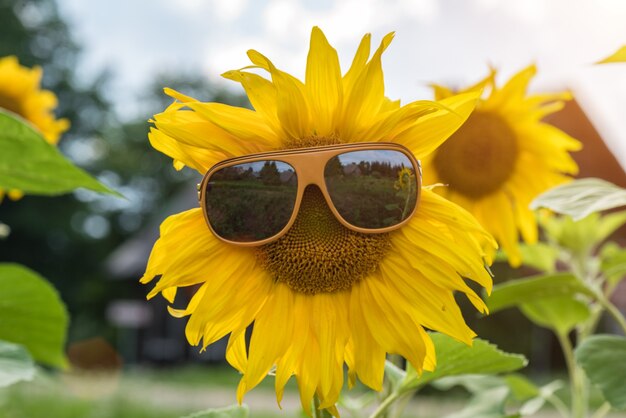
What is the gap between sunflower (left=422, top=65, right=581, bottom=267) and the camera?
3.72ft

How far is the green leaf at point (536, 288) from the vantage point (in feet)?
3.07

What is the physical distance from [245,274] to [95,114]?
17092mm

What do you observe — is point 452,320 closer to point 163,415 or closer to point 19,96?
point 19,96

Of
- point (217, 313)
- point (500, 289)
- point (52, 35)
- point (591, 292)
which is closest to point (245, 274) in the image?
point (217, 313)

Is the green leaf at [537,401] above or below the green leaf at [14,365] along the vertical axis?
below

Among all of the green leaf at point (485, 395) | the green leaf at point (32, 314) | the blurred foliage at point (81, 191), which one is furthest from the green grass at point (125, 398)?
the blurred foliage at point (81, 191)

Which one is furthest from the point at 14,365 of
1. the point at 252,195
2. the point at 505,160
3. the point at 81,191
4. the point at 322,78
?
the point at 81,191

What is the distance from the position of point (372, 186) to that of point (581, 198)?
0.92 feet

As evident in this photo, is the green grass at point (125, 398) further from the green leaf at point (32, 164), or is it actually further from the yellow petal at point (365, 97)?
the yellow petal at point (365, 97)

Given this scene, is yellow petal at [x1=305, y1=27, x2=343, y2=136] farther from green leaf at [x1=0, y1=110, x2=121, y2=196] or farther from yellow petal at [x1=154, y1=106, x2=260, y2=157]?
green leaf at [x1=0, y1=110, x2=121, y2=196]

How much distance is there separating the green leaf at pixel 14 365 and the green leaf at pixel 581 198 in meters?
0.55

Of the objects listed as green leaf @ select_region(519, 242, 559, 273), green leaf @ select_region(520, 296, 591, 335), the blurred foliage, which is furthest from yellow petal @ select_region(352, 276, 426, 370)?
the blurred foliage

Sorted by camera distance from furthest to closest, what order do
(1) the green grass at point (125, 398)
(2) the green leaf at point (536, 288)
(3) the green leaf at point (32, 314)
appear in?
(1) the green grass at point (125, 398) < (3) the green leaf at point (32, 314) < (2) the green leaf at point (536, 288)

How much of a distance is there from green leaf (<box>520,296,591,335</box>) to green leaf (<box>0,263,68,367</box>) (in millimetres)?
677
